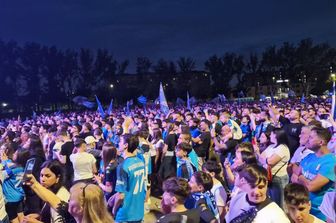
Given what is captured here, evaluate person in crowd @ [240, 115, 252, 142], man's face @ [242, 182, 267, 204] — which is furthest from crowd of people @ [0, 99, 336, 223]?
person in crowd @ [240, 115, 252, 142]

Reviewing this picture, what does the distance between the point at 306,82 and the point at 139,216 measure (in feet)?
218

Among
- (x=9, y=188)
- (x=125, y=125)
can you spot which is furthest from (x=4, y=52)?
(x=9, y=188)

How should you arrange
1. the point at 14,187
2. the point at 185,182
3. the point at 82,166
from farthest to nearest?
the point at 82,166, the point at 14,187, the point at 185,182

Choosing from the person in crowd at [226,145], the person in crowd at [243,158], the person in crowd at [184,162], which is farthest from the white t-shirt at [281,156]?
Result: the person in crowd at [226,145]

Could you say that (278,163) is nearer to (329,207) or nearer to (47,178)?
(329,207)

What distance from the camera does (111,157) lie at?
593 centimetres

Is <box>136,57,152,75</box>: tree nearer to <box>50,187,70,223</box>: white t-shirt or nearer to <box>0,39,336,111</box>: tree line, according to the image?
<box>0,39,336,111</box>: tree line

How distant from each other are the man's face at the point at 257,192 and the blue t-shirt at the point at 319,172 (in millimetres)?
1057

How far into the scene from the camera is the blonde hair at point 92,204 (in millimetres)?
3031

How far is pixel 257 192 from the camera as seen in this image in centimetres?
343

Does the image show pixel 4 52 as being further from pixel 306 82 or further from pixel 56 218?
pixel 56 218

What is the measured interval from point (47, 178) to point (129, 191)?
1323 mm

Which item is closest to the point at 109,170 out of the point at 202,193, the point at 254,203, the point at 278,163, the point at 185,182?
the point at 202,193

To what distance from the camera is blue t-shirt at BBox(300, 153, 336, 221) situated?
4.18 meters
